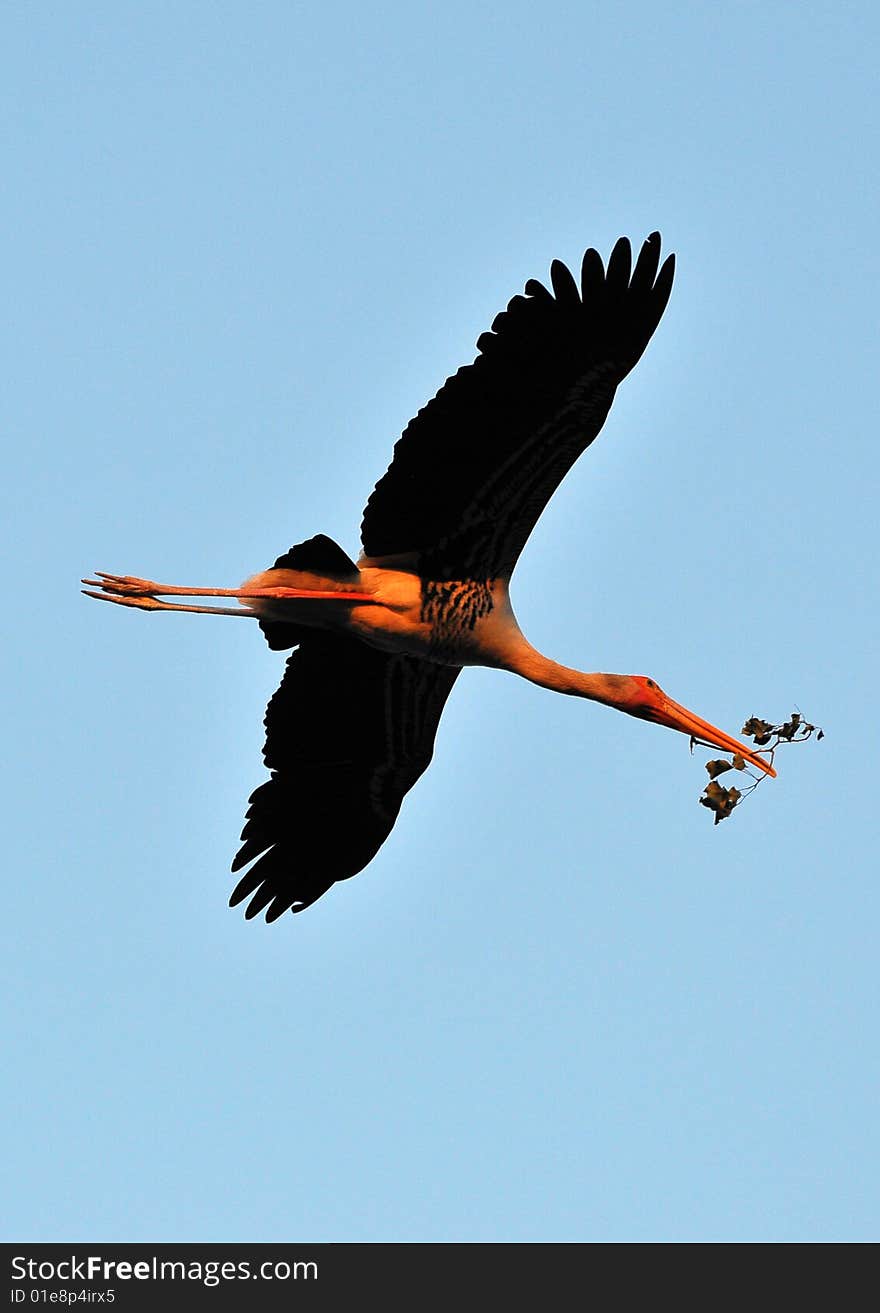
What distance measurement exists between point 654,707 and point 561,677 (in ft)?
2.53

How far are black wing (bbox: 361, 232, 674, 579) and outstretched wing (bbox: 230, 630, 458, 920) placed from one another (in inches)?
71.3

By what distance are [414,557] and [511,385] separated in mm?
1784

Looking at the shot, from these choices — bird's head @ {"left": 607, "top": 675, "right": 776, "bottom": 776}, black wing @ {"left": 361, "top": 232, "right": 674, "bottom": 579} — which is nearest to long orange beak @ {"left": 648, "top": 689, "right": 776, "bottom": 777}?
bird's head @ {"left": 607, "top": 675, "right": 776, "bottom": 776}

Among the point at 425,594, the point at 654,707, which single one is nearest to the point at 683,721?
the point at 654,707

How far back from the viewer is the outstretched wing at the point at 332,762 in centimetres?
1786

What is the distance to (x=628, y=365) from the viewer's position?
1561 centimetres

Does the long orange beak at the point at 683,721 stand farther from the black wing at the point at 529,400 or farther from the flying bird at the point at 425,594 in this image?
the black wing at the point at 529,400

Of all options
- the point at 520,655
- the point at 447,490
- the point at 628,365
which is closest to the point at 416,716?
the point at 520,655

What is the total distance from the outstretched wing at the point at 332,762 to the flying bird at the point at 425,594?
0.01 m

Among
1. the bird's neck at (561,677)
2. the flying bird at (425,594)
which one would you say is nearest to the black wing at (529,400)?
the flying bird at (425,594)

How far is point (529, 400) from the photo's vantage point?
15648 mm

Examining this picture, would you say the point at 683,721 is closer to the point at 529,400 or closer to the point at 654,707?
the point at 654,707

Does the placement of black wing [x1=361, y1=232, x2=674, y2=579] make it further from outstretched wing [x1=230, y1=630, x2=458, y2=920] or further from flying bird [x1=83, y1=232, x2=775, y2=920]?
outstretched wing [x1=230, y1=630, x2=458, y2=920]
